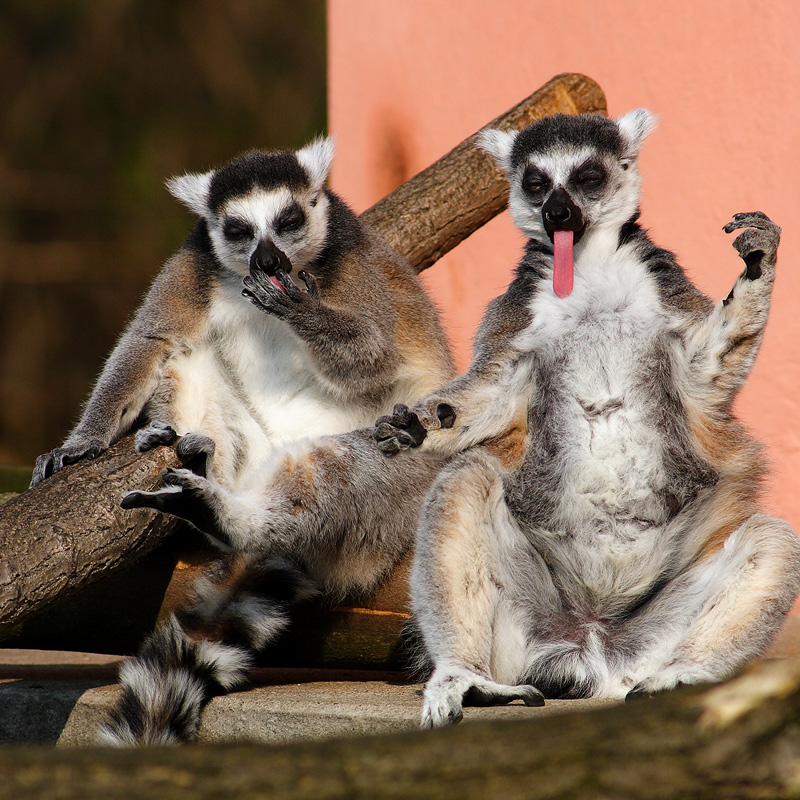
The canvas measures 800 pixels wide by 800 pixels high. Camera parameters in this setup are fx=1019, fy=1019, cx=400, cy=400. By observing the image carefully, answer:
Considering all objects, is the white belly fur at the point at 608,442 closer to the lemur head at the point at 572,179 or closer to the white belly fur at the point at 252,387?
the lemur head at the point at 572,179

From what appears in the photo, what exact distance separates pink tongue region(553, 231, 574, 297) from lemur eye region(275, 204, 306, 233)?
947 mm

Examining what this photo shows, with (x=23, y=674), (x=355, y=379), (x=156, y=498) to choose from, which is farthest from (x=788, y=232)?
(x=23, y=674)

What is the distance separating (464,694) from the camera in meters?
2.34

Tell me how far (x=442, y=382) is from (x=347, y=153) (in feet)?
9.45

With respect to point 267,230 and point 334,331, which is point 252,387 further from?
point 267,230

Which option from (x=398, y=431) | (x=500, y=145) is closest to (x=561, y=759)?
(x=398, y=431)

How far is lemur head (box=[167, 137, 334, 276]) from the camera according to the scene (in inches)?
133

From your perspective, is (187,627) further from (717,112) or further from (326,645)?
(717,112)

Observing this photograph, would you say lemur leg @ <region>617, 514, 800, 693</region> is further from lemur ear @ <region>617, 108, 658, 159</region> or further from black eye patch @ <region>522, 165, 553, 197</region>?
lemur ear @ <region>617, 108, 658, 159</region>

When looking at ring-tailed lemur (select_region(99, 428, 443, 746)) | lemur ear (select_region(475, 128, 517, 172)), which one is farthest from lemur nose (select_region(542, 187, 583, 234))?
ring-tailed lemur (select_region(99, 428, 443, 746))

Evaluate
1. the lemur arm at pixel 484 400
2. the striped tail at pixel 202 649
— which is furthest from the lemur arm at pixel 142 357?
the lemur arm at pixel 484 400

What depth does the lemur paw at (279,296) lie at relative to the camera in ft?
10.3

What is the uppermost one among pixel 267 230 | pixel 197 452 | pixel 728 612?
pixel 267 230

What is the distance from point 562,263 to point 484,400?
44 centimetres
